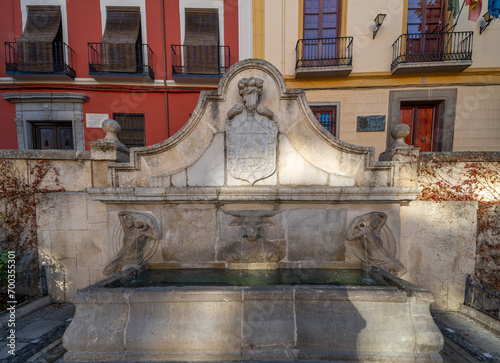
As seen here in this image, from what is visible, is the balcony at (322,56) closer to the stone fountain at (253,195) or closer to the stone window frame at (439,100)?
the stone window frame at (439,100)

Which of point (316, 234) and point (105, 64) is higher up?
point (105, 64)

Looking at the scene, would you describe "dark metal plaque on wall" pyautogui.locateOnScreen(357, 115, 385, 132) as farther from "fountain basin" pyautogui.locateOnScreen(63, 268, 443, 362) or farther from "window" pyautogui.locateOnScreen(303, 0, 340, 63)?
"fountain basin" pyautogui.locateOnScreen(63, 268, 443, 362)

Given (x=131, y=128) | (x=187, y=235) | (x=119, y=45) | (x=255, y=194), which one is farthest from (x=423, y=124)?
(x=119, y=45)

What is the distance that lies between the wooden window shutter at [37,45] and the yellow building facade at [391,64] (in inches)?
270

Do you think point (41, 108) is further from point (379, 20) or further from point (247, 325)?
point (379, 20)

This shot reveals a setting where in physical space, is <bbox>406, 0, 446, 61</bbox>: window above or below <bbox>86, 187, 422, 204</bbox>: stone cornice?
above

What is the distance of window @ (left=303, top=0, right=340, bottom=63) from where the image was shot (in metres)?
7.06

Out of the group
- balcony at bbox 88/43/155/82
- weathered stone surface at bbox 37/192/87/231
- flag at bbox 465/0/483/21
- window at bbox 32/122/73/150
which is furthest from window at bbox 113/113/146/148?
flag at bbox 465/0/483/21

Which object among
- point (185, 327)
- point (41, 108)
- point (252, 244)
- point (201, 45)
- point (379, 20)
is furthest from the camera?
point (201, 45)

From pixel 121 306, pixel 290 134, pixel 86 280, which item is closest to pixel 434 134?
pixel 290 134

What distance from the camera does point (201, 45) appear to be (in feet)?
23.9

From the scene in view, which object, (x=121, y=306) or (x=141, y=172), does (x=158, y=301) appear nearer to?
(x=121, y=306)

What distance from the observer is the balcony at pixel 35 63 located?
22.5 feet

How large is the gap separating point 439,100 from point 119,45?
35.5 ft
